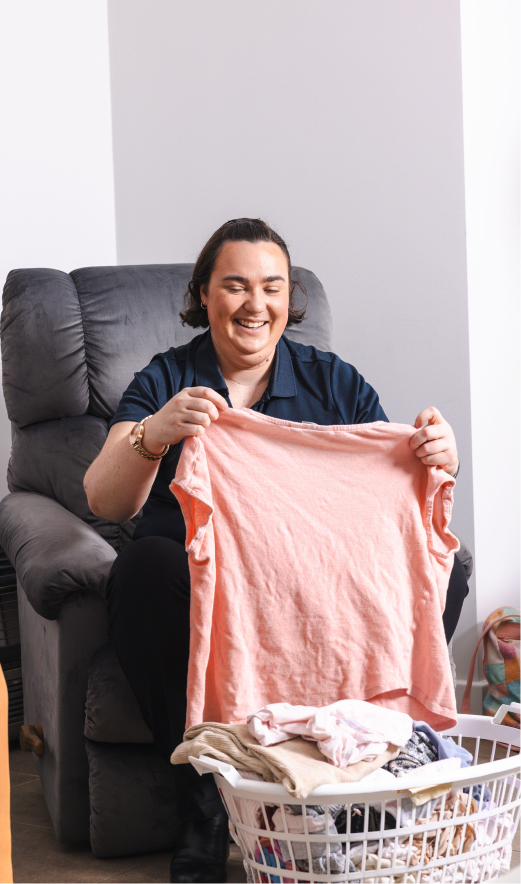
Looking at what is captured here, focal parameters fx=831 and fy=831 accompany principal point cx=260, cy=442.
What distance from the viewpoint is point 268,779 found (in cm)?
96

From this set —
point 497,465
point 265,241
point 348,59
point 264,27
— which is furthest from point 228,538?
point 264,27

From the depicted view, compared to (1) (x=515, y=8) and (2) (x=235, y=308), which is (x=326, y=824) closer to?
(2) (x=235, y=308)

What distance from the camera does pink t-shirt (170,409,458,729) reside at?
1.21 meters

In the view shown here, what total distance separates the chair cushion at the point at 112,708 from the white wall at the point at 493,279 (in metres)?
1.10

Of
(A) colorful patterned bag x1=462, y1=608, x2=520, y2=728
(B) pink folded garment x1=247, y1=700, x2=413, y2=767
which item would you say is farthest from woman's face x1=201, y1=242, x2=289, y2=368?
(A) colorful patterned bag x1=462, y1=608, x2=520, y2=728

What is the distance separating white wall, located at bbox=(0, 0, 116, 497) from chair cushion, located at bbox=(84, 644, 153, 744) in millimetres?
1225

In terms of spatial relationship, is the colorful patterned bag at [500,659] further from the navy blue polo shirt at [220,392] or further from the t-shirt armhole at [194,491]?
the t-shirt armhole at [194,491]

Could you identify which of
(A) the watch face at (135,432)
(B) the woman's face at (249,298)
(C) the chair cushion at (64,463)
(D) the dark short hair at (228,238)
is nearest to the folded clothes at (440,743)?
(A) the watch face at (135,432)

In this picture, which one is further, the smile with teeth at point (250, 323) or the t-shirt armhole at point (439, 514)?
the smile with teeth at point (250, 323)

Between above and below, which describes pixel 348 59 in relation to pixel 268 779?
above

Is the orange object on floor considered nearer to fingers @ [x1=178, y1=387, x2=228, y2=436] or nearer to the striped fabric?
fingers @ [x1=178, y1=387, x2=228, y2=436]

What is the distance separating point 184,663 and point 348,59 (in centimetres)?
174

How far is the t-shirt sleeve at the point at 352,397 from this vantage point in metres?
1.58

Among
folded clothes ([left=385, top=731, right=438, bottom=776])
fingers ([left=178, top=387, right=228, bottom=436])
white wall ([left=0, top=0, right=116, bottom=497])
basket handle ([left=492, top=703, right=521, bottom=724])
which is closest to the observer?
folded clothes ([left=385, top=731, right=438, bottom=776])
